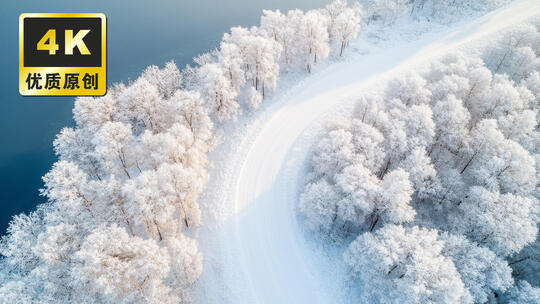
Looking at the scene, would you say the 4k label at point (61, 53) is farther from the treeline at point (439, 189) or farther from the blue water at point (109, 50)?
the treeline at point (439, 189)

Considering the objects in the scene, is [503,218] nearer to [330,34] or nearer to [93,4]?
[330,34]

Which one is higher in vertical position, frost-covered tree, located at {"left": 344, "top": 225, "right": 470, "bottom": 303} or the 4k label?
the 4k label

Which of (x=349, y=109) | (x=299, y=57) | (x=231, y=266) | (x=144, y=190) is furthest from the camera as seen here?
(x=299, y=57)

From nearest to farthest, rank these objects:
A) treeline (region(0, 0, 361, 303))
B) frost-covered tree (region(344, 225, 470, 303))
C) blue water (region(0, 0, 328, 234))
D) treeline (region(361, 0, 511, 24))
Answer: frost-covered tree (region(344, 225, 470, 303)), treeline (region(0, 0, 361, 303)), blue water (region(0, 0, 328, 234)), treeline (region(361, 0, 511, 24))

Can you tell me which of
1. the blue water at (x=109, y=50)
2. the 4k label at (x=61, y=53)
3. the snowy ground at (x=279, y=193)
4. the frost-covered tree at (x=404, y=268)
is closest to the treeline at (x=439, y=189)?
the frost-covered tree at (x=404, y=268)

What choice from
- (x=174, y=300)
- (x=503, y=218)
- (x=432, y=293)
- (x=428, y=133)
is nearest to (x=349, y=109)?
(x=428, y=133)

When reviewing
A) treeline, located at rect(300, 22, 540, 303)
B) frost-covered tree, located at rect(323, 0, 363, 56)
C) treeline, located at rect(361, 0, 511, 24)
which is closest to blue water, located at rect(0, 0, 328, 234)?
frost-covered tree, located at rect(323, 0, 363, 56)

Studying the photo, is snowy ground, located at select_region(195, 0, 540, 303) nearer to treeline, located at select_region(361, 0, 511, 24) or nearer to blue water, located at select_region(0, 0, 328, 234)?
treeline, located at select_region(361, 0, 511, 24)

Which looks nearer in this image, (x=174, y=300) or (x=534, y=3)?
(x=174, y=300)
